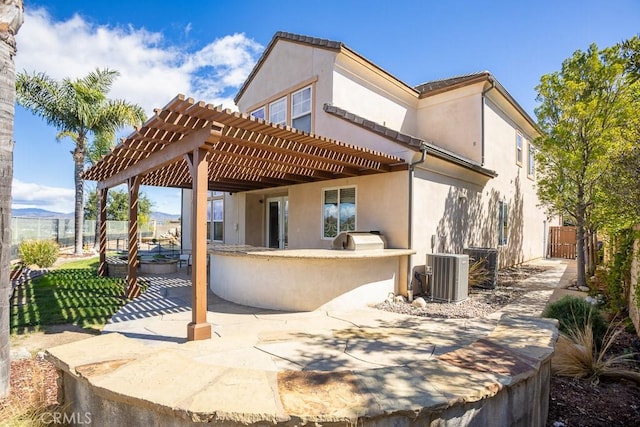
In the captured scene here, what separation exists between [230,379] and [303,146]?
15.9ft

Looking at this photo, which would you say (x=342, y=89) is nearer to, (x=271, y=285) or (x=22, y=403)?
(x=271, y=285)

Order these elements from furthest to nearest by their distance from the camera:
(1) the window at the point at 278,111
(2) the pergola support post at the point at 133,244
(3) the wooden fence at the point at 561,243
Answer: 1. (3) the wooden fence at the point at 561,243
2. (1) the window at the point at 278,111
3. (2) the pergola support post at the point at 133,244

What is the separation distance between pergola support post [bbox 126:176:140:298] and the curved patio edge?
5254 millimetres

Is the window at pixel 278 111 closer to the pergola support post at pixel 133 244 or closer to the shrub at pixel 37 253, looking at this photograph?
the pergola support post at pixel 133 244

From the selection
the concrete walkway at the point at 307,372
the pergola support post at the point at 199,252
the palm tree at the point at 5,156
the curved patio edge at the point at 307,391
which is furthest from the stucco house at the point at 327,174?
the curved patio edge at the point at 307,391

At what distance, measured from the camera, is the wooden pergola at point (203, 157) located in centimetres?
500

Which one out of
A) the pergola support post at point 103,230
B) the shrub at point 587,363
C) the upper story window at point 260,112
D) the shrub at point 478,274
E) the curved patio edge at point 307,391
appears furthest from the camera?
the upper story window at point 260,112

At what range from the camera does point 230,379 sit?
2.99m

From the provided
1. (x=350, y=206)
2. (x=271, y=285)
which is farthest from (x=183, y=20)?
(x=271, y=285)

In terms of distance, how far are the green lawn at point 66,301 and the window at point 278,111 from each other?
8055mm

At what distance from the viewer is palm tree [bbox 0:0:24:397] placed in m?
3.70

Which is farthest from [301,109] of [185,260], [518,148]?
[518,148]

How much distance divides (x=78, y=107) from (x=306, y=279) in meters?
19.3

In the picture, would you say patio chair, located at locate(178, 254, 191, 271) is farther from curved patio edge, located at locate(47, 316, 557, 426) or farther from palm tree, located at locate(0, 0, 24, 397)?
curved patio edge, located at locate(47, 316, 557, 426)
